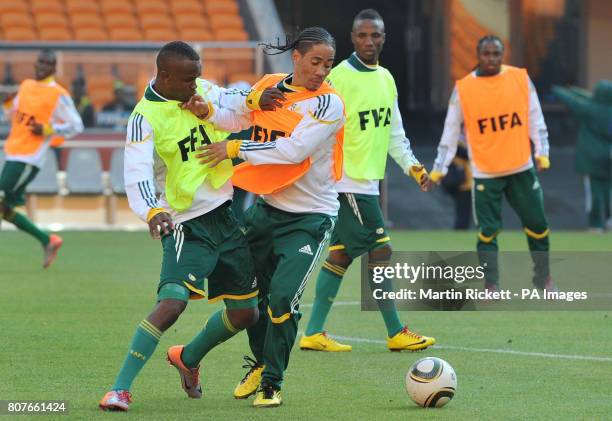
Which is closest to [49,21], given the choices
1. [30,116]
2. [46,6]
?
[46,6]

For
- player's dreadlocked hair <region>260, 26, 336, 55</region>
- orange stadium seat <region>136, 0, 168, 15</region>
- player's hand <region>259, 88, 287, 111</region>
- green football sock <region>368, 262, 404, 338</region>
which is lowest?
orange stadium seat <region>136, 0, 168, 15</region>

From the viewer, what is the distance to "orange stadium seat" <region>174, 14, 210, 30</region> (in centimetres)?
2645

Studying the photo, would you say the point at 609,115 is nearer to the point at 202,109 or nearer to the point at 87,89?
the point at 87,89

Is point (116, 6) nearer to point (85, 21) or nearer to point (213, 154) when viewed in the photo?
point (85, 21)

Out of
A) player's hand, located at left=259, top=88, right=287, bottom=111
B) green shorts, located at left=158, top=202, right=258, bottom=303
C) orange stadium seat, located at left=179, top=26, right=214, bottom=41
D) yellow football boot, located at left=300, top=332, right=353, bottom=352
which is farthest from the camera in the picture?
orange stadium seat, located at left=179, top=26, right=214, bottom=41

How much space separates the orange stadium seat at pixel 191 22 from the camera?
2645 centimetres

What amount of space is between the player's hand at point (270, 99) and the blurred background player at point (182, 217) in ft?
0.84

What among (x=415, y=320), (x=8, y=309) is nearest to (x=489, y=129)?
(x=415, y=320)

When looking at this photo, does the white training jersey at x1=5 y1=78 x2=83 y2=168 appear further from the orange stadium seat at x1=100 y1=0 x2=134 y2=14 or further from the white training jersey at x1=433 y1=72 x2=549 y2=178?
the orange stadium seat at x1=100 y1=0 x2=134 y2=14

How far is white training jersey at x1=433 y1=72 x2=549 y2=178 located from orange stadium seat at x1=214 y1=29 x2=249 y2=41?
1394 centimetres

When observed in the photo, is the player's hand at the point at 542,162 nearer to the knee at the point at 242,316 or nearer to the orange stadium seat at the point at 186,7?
the knee at the point at 242,316

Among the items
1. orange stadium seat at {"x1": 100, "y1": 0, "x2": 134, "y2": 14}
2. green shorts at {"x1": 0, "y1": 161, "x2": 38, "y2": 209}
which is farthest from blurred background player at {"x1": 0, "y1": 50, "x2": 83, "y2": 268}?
orange stadium seat at {"x1": 100, "y1": 0, "x2": 134, "y2": 14}

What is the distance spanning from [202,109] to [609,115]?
48.7 feet

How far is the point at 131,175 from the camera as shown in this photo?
6961mm
